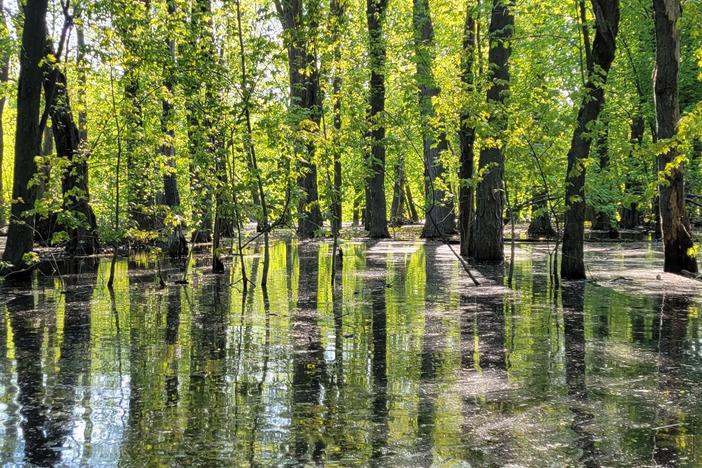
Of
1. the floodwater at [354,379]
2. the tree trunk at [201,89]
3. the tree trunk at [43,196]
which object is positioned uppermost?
the tree trunk at [201,89]

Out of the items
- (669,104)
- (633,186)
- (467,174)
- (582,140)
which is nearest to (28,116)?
(467,174)

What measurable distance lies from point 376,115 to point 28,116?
769 cm

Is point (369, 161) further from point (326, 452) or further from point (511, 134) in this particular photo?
point (326, 452)

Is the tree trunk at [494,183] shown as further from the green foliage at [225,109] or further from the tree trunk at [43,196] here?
the tree trunk at [43,196]

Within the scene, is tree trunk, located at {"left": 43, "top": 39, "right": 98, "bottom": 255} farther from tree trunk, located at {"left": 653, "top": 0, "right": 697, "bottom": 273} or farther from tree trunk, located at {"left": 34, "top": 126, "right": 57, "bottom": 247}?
tree trunk, located at {"left": 653, "top": 0, "right": 697, "bottom": 273}

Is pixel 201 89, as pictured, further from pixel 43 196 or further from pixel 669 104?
pixel 669 104

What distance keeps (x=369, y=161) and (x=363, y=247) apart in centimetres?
1063

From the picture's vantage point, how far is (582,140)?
12.7 m

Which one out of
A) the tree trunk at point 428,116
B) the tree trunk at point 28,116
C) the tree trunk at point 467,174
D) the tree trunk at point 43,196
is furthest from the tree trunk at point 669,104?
the tree trunk at point 28,116

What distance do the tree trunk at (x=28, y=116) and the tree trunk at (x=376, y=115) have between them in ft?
24.0

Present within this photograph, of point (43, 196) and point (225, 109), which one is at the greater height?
point (225, 109)

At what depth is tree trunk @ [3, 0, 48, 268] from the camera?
14.3 meters

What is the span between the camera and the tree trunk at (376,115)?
13.7 meters

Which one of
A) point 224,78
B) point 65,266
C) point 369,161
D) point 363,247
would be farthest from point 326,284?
point 363,247
